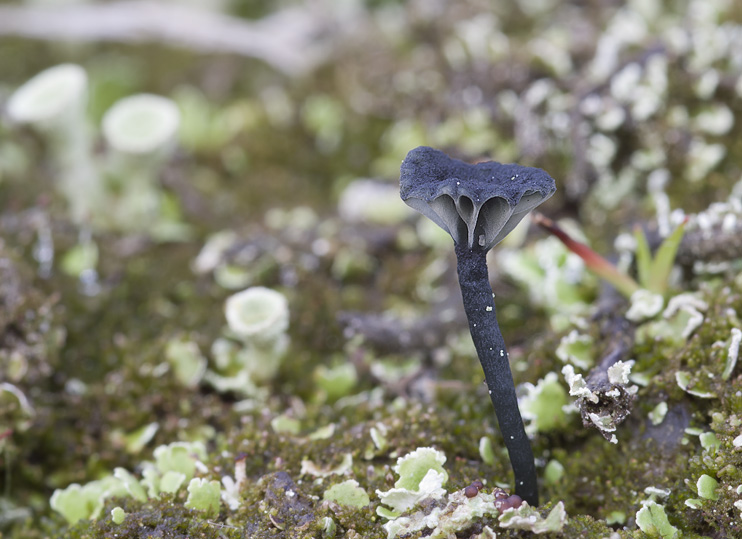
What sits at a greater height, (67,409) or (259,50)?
(259,50)

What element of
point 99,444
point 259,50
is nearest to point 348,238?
point 99,444

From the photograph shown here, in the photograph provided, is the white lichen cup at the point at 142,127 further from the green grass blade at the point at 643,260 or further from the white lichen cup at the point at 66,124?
the green grass blade at the point at 643,260

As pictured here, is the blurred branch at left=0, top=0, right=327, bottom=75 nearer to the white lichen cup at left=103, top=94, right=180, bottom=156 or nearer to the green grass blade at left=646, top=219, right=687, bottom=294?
the white lichen cup at left=103, top=94, right=180, bottom=156

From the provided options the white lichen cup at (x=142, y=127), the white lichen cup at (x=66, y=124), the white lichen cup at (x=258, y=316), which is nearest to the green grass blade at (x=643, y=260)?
the white lichen cup at (x=258, y=316)

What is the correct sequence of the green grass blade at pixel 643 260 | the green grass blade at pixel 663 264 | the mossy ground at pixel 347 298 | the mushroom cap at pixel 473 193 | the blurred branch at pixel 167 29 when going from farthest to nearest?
the blurred branch at pixel 167 29
the green grass blade at pixel 643 260
the green grass blade at pixel 663 264
the mossy ground at pixel 347 298
the mushroom cap at pixel 473 193

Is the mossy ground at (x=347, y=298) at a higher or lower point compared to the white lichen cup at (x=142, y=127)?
lower

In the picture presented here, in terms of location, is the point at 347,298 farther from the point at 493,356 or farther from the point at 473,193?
the point at 473,193

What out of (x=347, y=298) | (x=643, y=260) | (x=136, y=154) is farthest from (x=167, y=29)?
(x=643, y=260)

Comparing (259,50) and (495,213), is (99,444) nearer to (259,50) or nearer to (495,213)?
(495,213)
